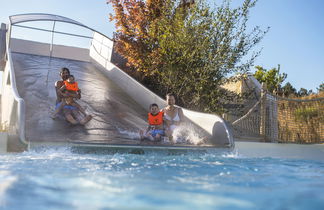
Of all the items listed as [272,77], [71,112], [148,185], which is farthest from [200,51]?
[272,77]

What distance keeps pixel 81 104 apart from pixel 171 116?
2.71 metres

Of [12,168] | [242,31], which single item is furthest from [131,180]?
[242,31]

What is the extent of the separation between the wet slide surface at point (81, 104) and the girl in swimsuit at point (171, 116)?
30.6 inches

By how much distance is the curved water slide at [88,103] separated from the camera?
6496mm

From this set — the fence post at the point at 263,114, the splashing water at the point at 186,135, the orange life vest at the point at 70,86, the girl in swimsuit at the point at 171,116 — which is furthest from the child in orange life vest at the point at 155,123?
the fence post at the point at 263,114

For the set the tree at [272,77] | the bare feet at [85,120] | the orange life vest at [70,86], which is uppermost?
the tree at [272,77]

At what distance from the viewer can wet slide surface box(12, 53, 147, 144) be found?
6816mm

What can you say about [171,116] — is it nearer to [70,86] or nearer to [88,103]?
[70,86]

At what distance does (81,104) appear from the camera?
8.90 meters

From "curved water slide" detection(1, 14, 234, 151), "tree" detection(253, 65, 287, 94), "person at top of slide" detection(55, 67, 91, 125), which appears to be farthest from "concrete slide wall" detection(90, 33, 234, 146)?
"tree" detection(253, 65, 287, 94)

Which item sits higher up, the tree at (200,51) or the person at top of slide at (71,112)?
the tree at (200,51)

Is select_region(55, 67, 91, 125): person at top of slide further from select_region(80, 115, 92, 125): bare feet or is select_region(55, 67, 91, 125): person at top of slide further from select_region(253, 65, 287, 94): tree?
select_region(253, 65, 287, 94): tree

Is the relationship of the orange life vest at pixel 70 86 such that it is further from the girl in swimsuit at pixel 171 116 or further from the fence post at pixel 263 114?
the fence post at pixel 263 114

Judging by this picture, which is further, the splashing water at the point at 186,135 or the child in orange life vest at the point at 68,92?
the child in orange life vest at the point at 68,92
